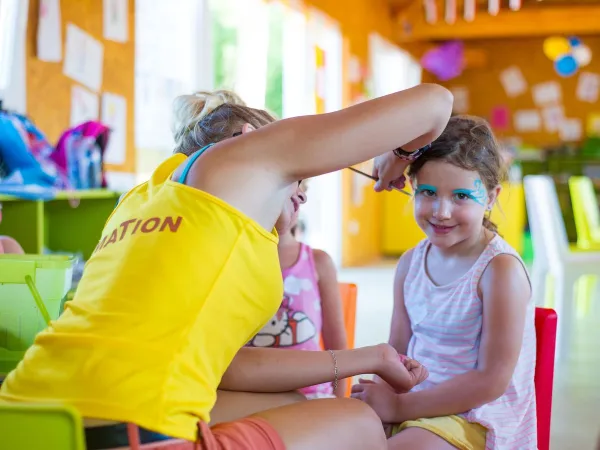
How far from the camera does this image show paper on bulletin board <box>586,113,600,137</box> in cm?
1004

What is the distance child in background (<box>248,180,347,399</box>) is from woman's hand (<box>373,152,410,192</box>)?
0.82 feet

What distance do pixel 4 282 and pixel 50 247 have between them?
1.77m

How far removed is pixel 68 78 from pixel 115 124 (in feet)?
1.41

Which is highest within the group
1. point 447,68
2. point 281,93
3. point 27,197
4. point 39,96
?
point 447,68

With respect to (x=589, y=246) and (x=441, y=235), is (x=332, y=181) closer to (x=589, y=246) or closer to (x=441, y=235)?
(x=589, y=246)

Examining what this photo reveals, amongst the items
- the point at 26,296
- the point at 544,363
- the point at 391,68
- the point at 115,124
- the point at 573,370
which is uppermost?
the point at 391,68

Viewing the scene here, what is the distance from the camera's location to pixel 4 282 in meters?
1.33

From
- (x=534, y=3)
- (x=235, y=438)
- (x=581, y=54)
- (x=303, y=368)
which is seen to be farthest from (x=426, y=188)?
(x=581, y=54)

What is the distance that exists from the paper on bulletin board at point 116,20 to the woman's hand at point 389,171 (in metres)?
2.72

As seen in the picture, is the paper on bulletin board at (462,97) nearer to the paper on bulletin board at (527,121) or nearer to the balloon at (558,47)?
the paper on bulletin board at (527,121)

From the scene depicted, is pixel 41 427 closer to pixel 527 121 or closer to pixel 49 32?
pixel 49 32

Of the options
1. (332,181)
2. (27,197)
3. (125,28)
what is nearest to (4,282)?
(27,197)

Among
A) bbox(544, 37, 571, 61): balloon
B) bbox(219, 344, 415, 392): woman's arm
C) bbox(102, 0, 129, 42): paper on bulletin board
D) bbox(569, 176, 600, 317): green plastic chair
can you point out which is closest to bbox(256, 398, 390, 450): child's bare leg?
bbox(219, 344, 415, 392): woman's arm

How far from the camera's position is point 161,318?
3.00 feet
